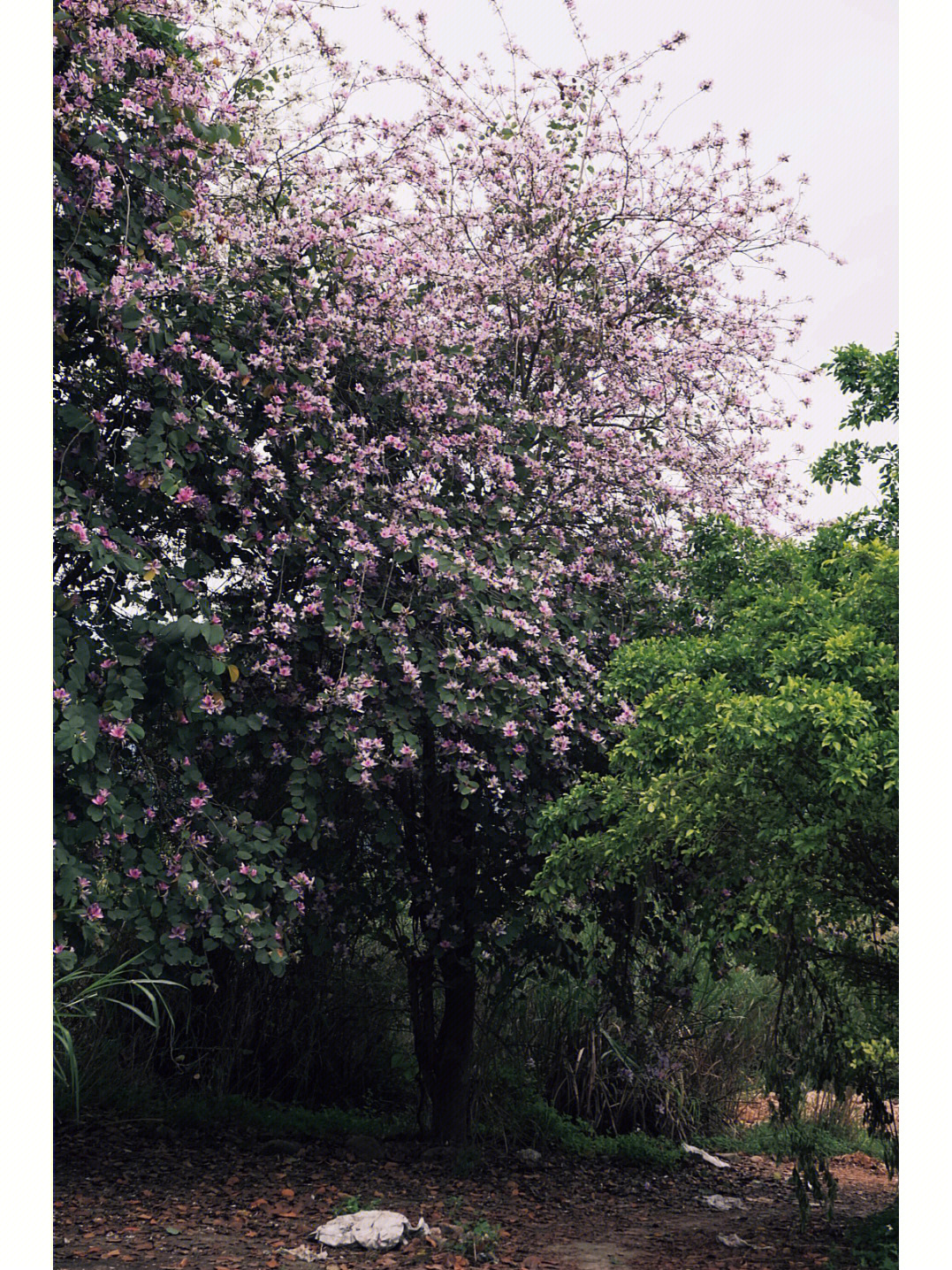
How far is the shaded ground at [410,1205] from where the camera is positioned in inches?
180

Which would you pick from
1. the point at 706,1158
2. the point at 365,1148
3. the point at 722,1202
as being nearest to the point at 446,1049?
the point at 365,1148

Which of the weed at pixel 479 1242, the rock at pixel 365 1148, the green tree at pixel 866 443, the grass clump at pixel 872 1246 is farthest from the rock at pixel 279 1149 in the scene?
the green tree at pixel 866 443

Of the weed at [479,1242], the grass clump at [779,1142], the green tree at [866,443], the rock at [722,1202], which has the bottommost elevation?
the grass clump at [779,1142]

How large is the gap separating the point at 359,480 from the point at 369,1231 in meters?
3.11

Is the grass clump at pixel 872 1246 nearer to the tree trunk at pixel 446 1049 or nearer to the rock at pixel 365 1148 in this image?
the tree trunk at pixel 446 1049

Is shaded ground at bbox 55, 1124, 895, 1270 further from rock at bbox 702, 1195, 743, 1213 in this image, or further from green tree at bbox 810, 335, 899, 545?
green tree at bbox 810, 335, 899, 545

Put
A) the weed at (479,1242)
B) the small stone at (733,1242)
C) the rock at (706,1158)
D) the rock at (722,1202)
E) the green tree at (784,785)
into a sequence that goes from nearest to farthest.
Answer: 1. the green tree at (784,785)
2. the weed at (479,1242)
3. the small stone at (733,1242)
4. the rock at (722,1202)
5. the rock at (706,1158)

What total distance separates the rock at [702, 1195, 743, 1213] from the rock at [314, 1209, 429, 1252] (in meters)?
1.73

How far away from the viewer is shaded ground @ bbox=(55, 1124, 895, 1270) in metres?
4.56

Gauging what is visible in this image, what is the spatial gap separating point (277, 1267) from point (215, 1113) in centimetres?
223

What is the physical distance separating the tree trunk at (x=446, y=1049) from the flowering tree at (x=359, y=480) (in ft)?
0.07

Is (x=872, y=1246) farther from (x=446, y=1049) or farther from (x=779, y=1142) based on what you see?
(x=446, y=1049)
